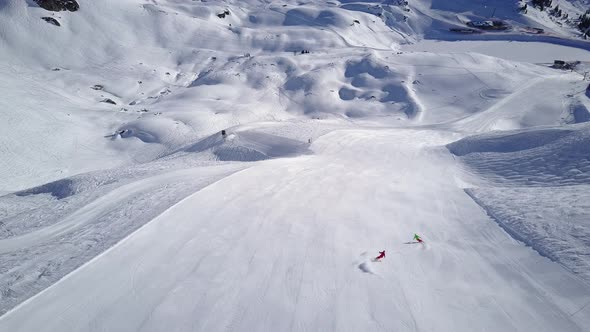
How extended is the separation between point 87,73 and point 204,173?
91.3ft

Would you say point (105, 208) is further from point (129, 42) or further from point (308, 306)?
point (129, 42)

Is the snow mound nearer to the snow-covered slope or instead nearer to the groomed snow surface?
the groomed snow surface

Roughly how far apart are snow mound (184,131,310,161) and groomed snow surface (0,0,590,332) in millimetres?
109

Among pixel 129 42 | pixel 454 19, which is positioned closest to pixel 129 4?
pixel 129 42

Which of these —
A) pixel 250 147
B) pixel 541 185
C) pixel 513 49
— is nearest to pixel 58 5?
pixel 250 147

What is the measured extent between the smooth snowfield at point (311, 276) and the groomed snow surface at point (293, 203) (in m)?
0.03

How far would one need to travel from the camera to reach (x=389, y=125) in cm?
2417

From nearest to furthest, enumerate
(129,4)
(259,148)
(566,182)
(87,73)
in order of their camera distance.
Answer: (566,182) < (259,148) < (87,73) < (129,4)

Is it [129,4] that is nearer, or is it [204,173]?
[204,173]

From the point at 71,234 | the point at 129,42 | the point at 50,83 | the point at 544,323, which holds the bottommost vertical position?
the point at 544,323

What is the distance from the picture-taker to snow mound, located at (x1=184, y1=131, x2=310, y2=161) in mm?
15633

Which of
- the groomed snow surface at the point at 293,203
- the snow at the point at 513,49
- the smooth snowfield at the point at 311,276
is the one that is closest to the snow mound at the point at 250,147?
the groomed snow surface at the point at 293,203

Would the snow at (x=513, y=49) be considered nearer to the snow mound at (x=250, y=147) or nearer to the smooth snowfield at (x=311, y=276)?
the snow mound at (x=250, y=147)

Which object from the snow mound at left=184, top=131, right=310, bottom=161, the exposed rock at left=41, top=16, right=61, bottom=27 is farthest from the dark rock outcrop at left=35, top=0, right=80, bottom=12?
the snow mound at left=184, top=131, right=310, bottom=161
